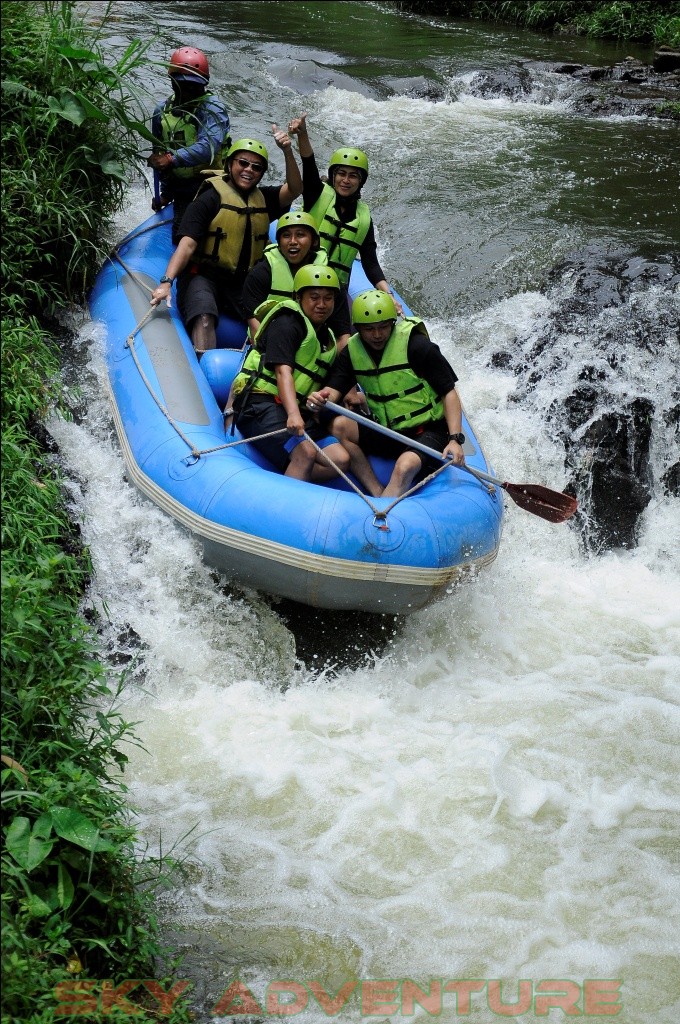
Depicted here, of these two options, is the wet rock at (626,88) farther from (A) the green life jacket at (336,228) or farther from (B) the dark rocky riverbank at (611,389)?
(A) the green life jacket at (336,228)

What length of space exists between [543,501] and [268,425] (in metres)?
1.27

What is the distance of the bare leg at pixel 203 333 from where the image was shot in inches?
201

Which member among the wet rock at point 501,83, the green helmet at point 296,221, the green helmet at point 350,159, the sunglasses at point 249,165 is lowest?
the green helmet at point 296,221

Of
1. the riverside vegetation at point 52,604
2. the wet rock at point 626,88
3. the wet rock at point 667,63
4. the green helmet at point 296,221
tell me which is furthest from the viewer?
the wet rock at point 667,63

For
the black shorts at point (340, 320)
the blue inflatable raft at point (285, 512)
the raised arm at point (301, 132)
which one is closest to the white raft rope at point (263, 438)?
the blue inflatable raft at point (285, 512)

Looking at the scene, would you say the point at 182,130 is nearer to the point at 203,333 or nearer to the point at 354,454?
the point at 203,333

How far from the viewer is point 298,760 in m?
3.67

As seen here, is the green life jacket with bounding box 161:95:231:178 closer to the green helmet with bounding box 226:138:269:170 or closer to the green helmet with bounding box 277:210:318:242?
the green helmet with bounding box 226:138:269:170

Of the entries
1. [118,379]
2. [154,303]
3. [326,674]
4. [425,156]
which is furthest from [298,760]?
[425,156]

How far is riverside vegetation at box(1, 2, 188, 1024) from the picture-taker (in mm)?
2516

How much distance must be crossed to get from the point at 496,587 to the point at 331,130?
5854 mm

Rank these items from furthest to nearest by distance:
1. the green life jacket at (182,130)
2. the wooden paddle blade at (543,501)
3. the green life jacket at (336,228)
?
the green life jacket at (182,130)
the green life jacket at (336,228)
the wooden paddle blade at (543,501)

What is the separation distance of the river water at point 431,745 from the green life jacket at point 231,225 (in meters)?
0.76

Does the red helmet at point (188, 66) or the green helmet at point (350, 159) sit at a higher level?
the red helmet at point (188, 66)
